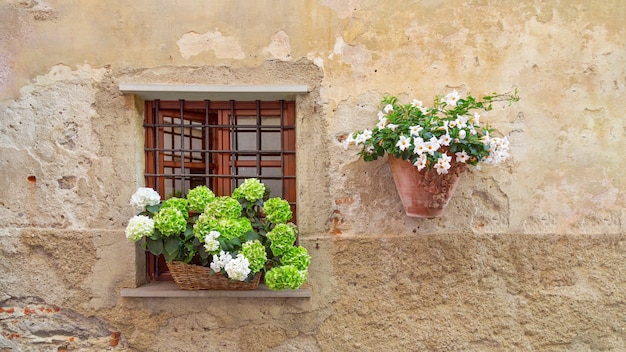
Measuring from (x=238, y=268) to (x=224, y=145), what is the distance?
2.89 ft

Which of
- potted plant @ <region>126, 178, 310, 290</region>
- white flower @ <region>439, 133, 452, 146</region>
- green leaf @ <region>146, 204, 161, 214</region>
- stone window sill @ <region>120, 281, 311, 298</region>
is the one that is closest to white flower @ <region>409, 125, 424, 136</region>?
white flower @ <region>439, 133, 452, 146</region>

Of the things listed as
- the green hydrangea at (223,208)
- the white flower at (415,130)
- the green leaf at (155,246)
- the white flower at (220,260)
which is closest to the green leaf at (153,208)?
the green leaf at (155,246)

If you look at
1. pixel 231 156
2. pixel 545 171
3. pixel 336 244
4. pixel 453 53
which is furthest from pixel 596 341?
pixel 231 156

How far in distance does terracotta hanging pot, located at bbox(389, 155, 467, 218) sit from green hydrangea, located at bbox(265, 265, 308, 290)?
0.75m

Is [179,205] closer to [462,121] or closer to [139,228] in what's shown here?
[139,228]

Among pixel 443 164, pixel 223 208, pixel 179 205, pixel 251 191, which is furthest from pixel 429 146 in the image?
pixel 179 205

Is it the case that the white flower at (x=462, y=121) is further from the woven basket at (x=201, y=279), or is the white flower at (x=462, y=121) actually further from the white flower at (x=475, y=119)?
the woven basket at (x=201, y=279)

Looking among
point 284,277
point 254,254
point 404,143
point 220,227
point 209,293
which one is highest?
point 404,143

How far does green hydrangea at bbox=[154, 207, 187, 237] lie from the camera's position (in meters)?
2.34

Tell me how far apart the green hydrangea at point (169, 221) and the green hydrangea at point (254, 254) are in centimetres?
37

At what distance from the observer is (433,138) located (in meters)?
2.22

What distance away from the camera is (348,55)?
8.73 ft

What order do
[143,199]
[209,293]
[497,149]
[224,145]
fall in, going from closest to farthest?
[497,149]
[143,199]
[209,293]
[224,145]

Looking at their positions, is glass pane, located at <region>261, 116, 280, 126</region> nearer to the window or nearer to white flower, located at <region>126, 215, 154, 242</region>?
the window
